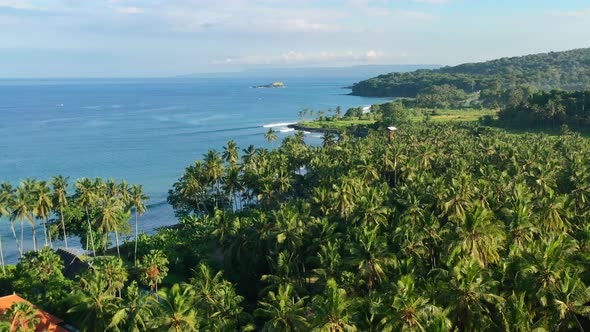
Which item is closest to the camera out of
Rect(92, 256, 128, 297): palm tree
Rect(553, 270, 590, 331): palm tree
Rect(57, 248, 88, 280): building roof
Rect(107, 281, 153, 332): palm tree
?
Rect(553, 270, 590, 331): palm tree

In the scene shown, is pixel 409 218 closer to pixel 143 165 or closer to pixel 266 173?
pixel 266 173

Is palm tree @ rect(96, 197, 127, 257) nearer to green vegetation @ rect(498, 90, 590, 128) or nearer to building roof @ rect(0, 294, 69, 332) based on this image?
building roof @ rect(0, 294, 69, 332)

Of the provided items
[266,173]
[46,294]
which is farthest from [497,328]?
[266,173]

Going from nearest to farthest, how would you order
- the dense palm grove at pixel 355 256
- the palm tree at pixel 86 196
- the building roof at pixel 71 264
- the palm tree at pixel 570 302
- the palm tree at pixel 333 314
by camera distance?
the palm tree at pixel 333 314 < the palm tree at pixel 570 302 < the dense palm grove at pixel 355 256 < the building roof at pixel 71 264 < the palm tree at pixel 86 196

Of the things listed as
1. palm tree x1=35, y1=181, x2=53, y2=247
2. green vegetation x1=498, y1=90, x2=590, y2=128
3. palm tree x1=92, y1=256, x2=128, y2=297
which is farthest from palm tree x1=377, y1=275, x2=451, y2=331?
green vegetation x1=498, y1=90, x2=590, y2=128

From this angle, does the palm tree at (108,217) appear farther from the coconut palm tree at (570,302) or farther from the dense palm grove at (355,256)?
the coconut palm tree at (570,302)

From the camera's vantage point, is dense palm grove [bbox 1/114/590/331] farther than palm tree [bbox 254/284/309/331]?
No

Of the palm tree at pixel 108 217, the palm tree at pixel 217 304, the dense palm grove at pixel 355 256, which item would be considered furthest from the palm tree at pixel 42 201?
the palm tree at pixel 217 304
